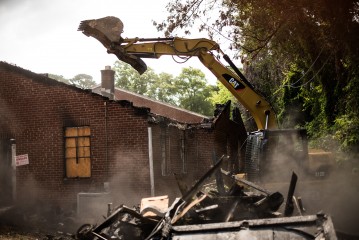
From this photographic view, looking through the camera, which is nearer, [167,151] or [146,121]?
[146,121]

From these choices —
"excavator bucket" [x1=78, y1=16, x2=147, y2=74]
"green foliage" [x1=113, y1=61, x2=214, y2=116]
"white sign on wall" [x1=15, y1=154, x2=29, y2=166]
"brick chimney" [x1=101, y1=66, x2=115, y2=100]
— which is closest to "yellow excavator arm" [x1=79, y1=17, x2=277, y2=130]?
"excavator bucket" [x1=78, y1=16, x2=147, y2=74]

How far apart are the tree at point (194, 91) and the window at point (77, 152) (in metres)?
51.5

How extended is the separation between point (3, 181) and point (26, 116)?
2.54m

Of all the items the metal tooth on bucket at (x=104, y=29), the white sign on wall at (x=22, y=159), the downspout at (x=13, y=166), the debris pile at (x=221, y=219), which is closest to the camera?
the debris pile at (x=221, y=219)

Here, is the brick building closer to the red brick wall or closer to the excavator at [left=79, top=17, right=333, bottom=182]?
the red brick wall

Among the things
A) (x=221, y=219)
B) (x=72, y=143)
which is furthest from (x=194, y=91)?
(x=221, y=219)

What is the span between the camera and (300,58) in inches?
516

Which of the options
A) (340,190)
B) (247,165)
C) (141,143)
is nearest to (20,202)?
(141,143)

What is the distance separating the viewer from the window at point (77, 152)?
47.2ft

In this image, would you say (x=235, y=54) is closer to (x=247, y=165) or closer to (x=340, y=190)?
(x=247, y=165)

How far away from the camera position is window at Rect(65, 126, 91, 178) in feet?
47.2

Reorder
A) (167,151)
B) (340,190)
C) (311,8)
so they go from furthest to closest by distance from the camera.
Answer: (167,151), (340,190), (311,8)

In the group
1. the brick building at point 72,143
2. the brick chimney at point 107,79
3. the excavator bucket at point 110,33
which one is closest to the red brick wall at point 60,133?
the brick building at point 72,143

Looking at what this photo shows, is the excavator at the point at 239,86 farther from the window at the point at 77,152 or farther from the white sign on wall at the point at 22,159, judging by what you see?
the white sign on wall at the point at 22,159
